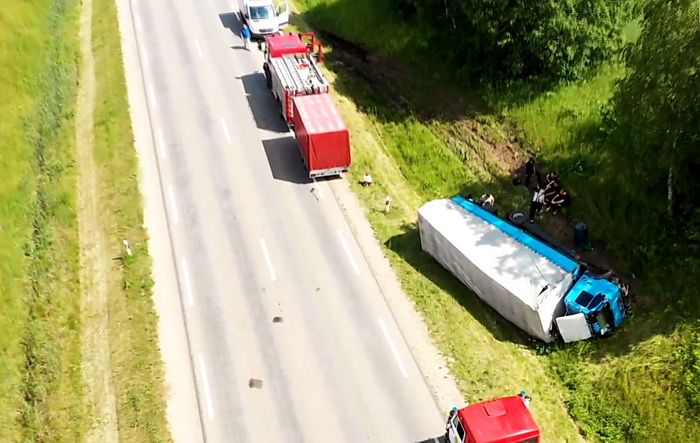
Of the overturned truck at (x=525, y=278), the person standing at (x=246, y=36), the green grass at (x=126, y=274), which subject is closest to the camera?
the green grass at (x=126, y=274)

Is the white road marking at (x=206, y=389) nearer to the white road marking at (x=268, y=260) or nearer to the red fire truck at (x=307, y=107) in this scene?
the white road marking at (x=268, y=260)

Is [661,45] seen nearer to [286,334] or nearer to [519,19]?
[519,19]

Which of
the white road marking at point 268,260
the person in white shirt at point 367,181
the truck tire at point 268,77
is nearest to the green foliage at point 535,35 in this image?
the person in white shirt at point 367,181

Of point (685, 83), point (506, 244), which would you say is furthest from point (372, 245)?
point (685, 83)

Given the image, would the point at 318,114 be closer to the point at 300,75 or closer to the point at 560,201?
the point at 300,75

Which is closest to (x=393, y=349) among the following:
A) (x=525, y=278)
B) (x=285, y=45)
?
(x=525, y=278)
